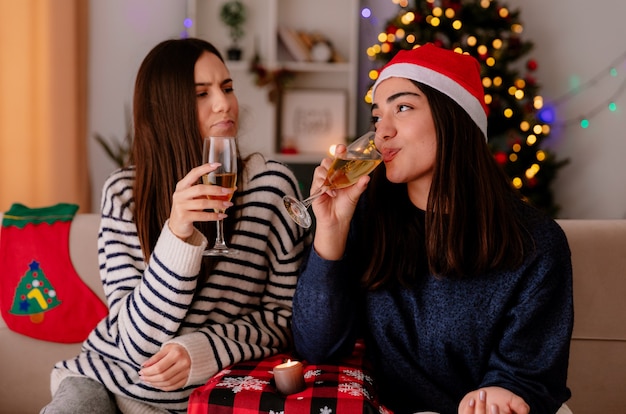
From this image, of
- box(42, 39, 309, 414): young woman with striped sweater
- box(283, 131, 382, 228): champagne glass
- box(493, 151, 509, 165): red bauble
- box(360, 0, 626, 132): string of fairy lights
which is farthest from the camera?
box(360, 0, 626, 132): string of fairy lights

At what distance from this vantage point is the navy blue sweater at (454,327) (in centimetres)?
150

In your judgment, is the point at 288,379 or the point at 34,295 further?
the point at 34,295

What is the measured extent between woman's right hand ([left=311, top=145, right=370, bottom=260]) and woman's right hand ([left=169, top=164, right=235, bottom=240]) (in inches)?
7.9

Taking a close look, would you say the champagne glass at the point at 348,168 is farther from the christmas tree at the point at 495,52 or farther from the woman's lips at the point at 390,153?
the christmas tree at the point at 495,52

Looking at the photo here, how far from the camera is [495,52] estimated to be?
12.4ft

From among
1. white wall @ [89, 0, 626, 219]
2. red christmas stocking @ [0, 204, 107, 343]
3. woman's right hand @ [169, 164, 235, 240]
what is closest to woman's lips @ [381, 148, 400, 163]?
woman's right hand @ [169, 164, 235, 240]

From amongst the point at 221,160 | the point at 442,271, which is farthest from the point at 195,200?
the point at 442,271

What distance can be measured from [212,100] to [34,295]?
31.9 inches

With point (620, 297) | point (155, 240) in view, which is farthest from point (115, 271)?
point (620, 297)

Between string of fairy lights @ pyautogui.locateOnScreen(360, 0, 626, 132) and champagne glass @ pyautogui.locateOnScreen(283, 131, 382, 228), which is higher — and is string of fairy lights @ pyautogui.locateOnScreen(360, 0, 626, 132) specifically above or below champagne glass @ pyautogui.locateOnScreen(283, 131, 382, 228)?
above

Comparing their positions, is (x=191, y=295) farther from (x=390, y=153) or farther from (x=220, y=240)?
(x=390, y=153)

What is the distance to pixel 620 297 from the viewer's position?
199 centimetres

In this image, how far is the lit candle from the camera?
135cm

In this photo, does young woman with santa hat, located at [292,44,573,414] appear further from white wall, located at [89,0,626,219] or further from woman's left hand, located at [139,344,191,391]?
white wall, located at [89,0,626,219]
